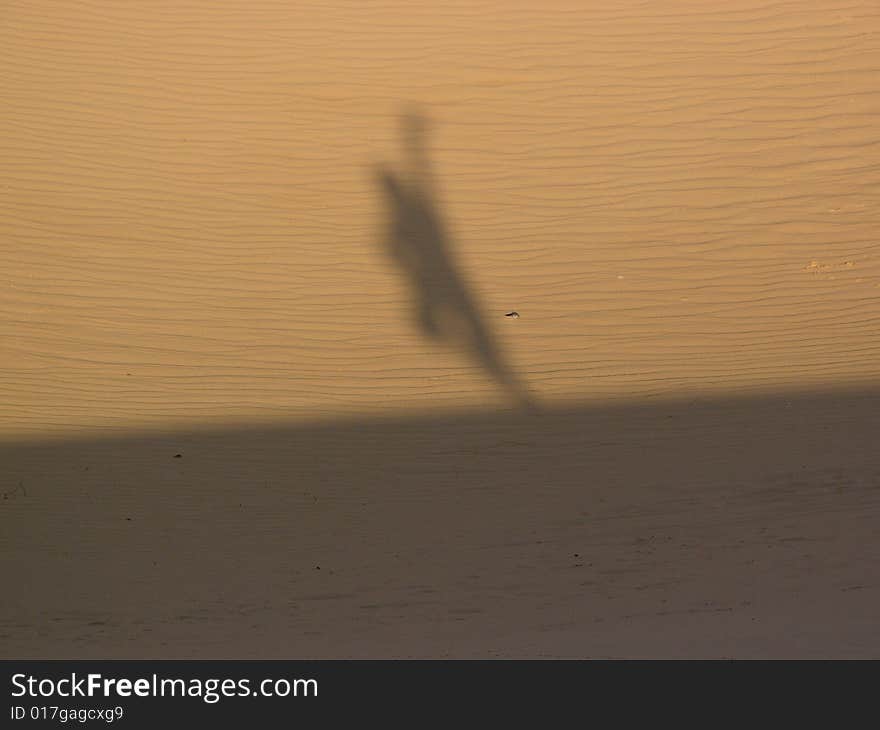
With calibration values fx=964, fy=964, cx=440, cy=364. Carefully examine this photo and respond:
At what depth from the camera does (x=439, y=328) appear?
7.01 m

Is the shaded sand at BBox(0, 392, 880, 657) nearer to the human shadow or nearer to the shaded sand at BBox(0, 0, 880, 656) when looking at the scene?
the shaded sand at BBox(0, 0, 880, 656)

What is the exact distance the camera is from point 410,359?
6.82 meters

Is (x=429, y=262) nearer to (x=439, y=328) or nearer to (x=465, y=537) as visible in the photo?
(x=439, y=328)

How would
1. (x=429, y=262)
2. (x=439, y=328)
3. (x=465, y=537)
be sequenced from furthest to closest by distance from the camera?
1. (x=429, y=262)
2. (x=439, y=328)
3. (x=465, y=537)

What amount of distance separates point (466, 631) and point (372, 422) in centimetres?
169

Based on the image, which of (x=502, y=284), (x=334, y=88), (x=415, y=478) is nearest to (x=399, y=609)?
(x=415, y=478)

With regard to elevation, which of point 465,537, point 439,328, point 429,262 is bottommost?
point 465,537

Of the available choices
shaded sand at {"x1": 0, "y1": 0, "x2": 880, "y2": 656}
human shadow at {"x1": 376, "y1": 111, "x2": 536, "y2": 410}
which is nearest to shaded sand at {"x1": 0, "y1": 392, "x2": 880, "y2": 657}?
shaded sand at {"x1": 0, "y1": 0, "x2": 880, "y2": 656}

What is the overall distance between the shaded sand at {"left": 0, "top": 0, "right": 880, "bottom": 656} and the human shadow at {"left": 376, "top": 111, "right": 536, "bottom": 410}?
3 centimetres

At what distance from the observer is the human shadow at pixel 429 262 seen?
22.4 feet

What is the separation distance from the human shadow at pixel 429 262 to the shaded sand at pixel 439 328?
3 centimetres

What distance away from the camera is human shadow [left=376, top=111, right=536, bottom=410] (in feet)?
22.4

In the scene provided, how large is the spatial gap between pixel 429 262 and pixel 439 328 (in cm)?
68

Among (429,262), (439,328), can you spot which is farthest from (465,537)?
(429,262)
